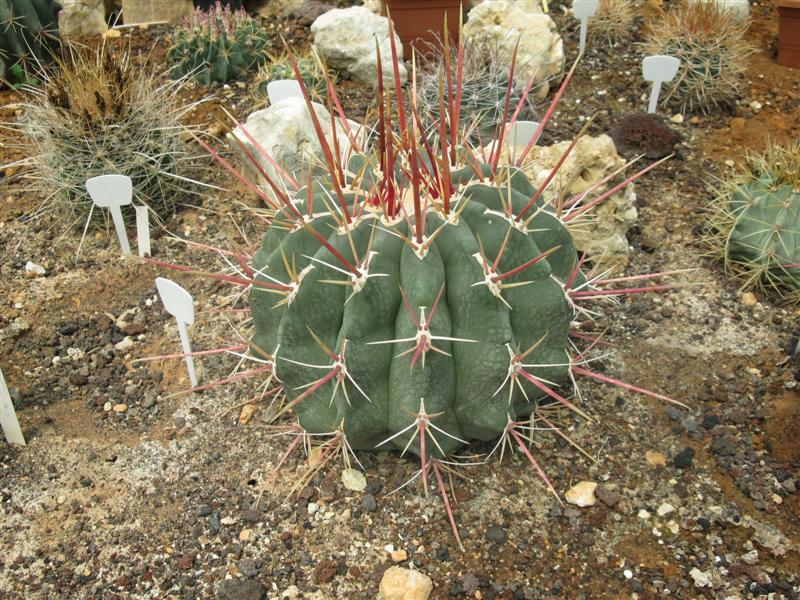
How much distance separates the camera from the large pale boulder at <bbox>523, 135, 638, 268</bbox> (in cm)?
304

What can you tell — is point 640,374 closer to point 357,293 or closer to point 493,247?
point 493,247

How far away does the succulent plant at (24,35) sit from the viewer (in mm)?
4219

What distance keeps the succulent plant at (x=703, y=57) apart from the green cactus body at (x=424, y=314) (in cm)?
225

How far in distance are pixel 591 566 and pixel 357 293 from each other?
2.99 feet

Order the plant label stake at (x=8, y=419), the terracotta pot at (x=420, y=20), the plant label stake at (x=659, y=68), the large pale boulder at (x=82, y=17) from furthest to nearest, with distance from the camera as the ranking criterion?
the large pale boulder at (x=82, y=17) < the terracotta pot at (x=420, y=20) < the plant label stake at (x=659, y=68) < the plant label stake at (x=8, y=419)

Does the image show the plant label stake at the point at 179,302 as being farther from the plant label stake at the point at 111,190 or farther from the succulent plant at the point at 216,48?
the succulent plant at the point at 216,48

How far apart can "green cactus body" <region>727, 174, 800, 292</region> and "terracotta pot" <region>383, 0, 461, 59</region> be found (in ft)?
6.93

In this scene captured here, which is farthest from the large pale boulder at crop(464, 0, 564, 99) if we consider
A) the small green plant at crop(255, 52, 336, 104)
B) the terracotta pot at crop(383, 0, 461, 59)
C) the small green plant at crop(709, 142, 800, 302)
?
the small green plant at crop(709, 142, 800, 302)

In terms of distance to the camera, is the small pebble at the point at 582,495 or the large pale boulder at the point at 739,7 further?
the large pale boulder at the point at 739,7

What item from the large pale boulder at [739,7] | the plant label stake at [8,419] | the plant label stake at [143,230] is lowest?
the plant label stake at [8,419]

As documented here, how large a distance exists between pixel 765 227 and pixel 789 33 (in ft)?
6.25

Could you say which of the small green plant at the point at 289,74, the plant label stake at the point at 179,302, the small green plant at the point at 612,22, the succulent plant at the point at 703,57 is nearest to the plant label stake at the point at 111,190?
the plant label stake at the point at 179,302

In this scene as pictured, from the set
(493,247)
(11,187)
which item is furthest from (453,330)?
(11,187)

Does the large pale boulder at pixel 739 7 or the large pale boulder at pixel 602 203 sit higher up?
the large pale boulder at pixel 739 7
